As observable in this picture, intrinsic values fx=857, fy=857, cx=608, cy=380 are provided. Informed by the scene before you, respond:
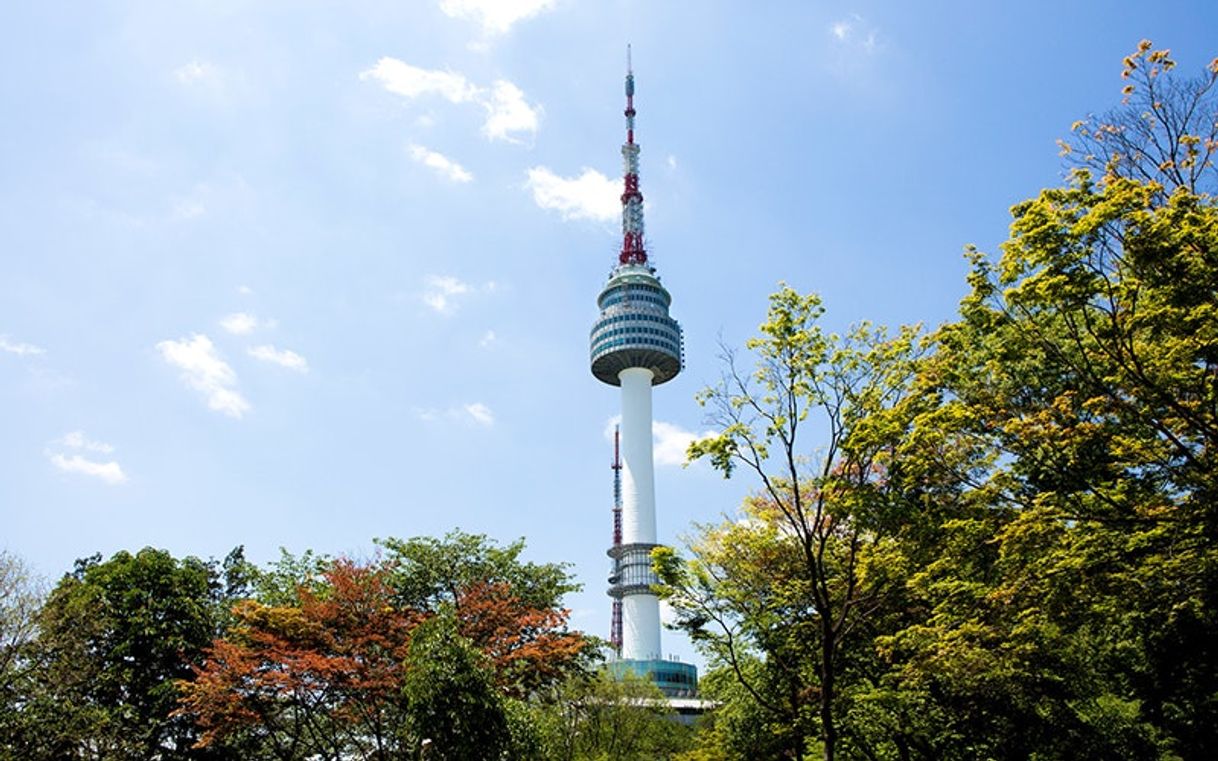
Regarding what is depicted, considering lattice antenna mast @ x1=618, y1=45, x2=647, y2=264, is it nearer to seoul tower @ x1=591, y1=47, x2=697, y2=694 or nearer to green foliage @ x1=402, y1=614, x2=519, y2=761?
A: seoul tower @ x1=591, y1=47, x2=697, y2=694

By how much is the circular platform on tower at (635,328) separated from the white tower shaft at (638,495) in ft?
6.96

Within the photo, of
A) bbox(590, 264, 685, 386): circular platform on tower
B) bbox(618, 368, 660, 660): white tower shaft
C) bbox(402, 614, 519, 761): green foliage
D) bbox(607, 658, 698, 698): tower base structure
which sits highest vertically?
bbox(590, 264, 685, 386): circular platform on tower

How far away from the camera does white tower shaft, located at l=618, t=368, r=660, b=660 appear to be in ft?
286

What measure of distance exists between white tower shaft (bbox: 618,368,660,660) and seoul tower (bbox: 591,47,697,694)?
102 millimetres

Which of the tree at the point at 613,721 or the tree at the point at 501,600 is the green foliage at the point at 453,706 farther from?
the tree at the point at 613,721

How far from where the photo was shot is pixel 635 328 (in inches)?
3634

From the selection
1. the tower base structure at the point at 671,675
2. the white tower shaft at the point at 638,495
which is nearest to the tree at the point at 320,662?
the tower base structure at the point at 671,675

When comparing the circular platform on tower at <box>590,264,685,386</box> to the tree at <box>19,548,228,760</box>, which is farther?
the circular platform on tower at <box>590,264,685,386</box>

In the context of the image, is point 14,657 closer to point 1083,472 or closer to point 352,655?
point 352,655

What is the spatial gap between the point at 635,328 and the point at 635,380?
5.99m

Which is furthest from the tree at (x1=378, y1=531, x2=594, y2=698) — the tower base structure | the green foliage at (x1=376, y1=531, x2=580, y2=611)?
the tower base structure

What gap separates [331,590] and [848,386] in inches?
692

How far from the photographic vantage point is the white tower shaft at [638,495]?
87.2m

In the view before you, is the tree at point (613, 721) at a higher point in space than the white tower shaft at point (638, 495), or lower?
lower
